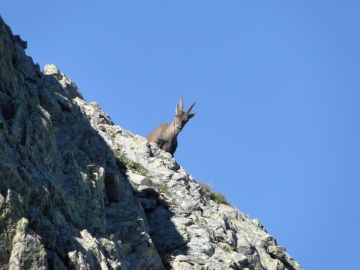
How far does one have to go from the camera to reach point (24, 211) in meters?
9.38

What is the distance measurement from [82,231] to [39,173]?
124 centimetres

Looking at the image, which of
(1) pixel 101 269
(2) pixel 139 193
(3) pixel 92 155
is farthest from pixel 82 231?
(2) pixel 139 193

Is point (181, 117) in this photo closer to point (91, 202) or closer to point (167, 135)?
point (167, 135)

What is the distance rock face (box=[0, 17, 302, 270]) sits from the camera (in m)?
9.66

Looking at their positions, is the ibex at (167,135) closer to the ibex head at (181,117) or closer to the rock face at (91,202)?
the ibex head at (181,117)

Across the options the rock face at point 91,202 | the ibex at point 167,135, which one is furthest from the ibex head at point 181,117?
the rock face at point 91,202

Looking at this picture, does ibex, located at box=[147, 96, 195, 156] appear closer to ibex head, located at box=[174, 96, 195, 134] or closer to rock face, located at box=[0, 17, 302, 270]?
ibex head, located at box=[174, 96, 195, 134]

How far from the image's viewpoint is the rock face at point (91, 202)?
380 inches

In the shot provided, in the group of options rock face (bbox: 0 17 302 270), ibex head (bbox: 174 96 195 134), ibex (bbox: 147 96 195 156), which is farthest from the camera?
ibex head (bbox: 174 96 195 134)

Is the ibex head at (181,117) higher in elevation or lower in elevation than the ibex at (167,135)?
higher

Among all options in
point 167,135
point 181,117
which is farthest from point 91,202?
point 181,117

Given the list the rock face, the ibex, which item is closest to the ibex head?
the ibex

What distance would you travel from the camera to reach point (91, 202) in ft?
42.3

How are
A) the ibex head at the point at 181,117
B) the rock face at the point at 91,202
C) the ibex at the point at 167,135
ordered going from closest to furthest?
the rock face at the point at 91,202, the ibex at the point at 167,135, the ibex head at the point at 181,117
